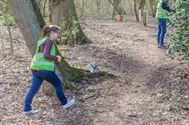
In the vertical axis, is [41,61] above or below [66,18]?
below

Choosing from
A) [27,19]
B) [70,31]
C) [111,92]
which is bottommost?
[111,92]

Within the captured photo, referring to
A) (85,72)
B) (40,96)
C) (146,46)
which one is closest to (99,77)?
(85,72)

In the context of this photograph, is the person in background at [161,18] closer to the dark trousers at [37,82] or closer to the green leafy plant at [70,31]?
the green leafy plant at [70,31]

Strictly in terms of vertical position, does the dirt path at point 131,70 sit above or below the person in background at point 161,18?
below

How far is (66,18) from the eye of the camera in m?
11.9

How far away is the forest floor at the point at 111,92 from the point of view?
22.3ft

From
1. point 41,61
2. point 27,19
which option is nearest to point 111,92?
point 41,61

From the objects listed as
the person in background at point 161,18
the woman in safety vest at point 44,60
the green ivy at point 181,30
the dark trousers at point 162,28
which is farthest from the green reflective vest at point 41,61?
the dark trousers at point 162,28

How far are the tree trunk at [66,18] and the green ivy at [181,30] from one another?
4.38m

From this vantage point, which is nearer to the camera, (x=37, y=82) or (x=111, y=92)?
(x=37, y=82)

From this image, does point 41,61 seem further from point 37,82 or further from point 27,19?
point 27,19

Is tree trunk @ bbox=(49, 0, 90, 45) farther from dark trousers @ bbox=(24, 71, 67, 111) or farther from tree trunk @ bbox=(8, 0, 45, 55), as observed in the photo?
dark trousers @ bbox=(24, 71, 67, 111)

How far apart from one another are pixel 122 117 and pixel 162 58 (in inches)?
168

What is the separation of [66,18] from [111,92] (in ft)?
14.9
